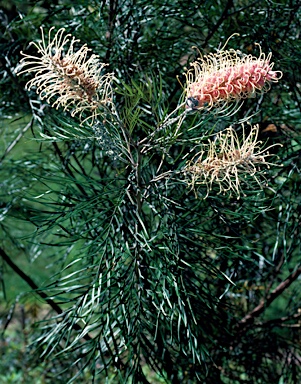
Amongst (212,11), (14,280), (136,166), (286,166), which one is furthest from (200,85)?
(14,280)

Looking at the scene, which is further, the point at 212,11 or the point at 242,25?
the point at 212,11

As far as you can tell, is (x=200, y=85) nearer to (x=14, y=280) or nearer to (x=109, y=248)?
(x=109, y=248)

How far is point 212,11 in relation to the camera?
4.08ft

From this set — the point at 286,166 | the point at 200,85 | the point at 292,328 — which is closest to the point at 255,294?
the point at 292,328

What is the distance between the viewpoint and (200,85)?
0.69m

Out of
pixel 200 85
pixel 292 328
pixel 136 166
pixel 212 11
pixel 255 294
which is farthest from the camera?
pixel 255 294

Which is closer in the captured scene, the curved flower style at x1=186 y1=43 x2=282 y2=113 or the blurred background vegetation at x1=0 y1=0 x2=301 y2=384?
the curved flower style at x1=186 y1=43 x2=282 y2=113

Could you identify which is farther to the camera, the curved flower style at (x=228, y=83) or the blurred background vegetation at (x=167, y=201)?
the blurred background vegetation at (x=167, y=201)

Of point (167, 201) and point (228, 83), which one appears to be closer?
point (228, 83)

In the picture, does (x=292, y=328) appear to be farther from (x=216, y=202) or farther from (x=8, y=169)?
(x=8, y=169)

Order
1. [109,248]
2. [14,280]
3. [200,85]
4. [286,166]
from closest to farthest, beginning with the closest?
[200,85], [109,248], [286,166], [14,280]

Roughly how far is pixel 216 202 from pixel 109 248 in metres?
0.20

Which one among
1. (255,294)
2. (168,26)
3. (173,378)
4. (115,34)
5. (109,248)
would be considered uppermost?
(168,26)

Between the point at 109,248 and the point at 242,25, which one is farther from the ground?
the point at 242,25
